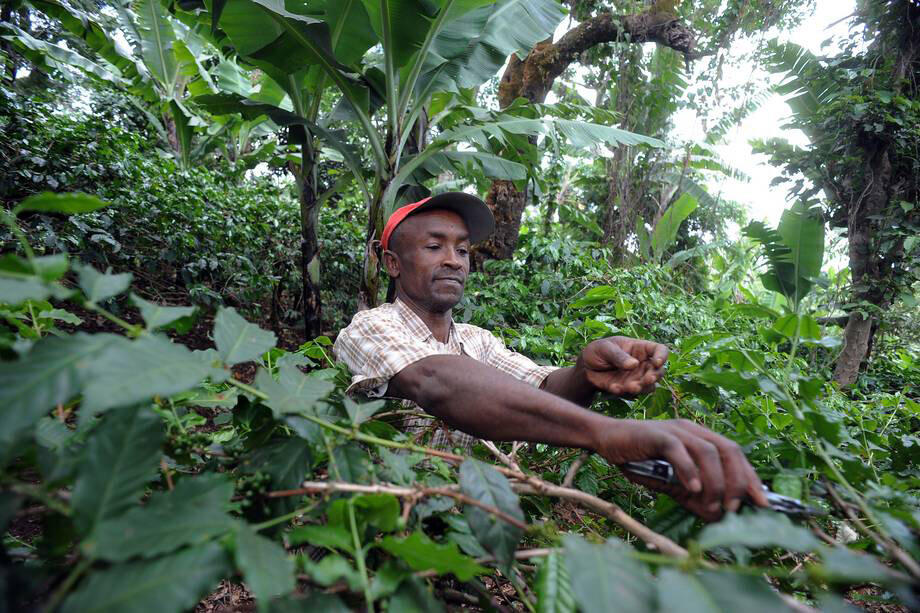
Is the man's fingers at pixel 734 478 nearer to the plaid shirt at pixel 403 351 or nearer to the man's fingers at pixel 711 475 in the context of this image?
the man's fingers at pixel 711 475

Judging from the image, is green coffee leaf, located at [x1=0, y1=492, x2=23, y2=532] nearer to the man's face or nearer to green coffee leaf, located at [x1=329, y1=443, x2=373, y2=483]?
green coffee leaf, located at [x1=329, y1=443, x2=373, y2=483]

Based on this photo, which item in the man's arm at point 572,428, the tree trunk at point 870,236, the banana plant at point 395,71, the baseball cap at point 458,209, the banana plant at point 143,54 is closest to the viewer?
the man's arm at point 572,428

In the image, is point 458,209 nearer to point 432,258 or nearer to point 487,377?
point 432,258

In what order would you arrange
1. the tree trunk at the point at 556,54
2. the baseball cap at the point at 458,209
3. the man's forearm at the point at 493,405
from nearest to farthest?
the man's forearm at the point at 493,405, the baseball cap at the point at 458,209, the tree trunk at the point at 556,54

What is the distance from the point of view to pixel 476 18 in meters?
3.37

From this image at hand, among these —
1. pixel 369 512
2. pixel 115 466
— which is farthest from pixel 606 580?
pixel 115 466

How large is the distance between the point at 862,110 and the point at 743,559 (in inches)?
225

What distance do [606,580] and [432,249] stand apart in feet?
5.58

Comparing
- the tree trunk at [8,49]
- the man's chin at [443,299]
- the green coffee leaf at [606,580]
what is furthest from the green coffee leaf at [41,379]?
the tree trunk at [8,49]

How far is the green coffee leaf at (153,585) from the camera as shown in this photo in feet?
1.36

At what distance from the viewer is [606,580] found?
44 cm

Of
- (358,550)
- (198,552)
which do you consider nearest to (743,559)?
(358,550)

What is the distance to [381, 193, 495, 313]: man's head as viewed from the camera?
Result: 6.54 feet

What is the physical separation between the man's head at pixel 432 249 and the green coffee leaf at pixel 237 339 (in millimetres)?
1285
